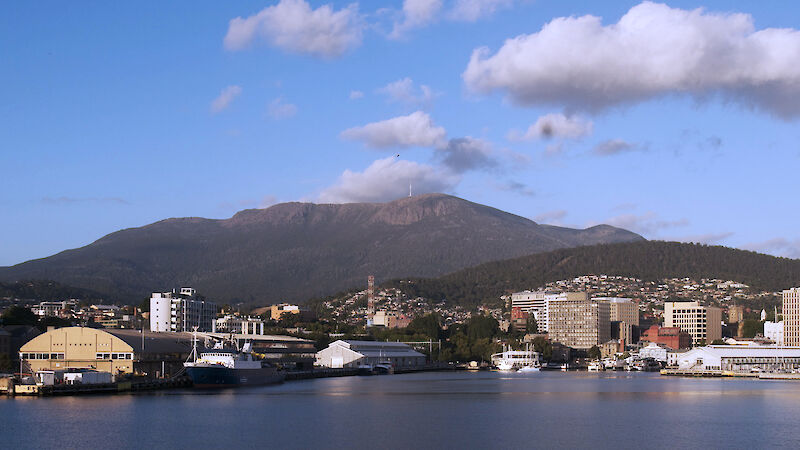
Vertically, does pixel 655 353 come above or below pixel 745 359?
below

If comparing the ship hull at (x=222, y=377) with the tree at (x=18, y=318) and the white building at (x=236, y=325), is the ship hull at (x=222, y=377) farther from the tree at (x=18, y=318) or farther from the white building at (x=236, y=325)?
the white building at (x=236, y=325)

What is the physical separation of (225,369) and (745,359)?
88156 millimetres

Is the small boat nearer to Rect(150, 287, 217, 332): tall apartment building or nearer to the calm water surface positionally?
Rect(150, 287, 217, 332): tall apartment building

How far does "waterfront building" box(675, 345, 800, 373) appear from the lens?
155m

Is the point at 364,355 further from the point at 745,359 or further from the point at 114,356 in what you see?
the point at 114,356

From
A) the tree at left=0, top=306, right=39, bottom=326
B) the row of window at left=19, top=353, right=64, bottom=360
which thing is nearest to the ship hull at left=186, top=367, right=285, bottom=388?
the row of window at left=19, top=353, right=64, bottom=360

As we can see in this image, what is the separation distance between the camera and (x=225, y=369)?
3907 inches

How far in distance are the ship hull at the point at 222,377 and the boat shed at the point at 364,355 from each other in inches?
1934

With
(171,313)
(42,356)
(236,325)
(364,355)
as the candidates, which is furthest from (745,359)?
(42,356)

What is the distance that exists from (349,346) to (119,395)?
2999 inches

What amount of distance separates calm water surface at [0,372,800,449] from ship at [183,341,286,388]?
175 inches

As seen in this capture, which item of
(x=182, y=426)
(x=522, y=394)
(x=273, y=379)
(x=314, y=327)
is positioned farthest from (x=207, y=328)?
(x=182, y=426)

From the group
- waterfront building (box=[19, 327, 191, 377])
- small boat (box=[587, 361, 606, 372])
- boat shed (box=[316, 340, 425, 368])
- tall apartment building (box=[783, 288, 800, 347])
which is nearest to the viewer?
waterfront building (box=[19, 327, 191, 377])

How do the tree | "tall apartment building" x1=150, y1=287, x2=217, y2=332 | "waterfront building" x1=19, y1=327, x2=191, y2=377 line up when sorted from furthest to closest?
"tall apartment building" x1=150, y1=287, x2=217, y2=332 → the tree → "waterfront building" x1=19, y1=327, x2=191, y2=377
